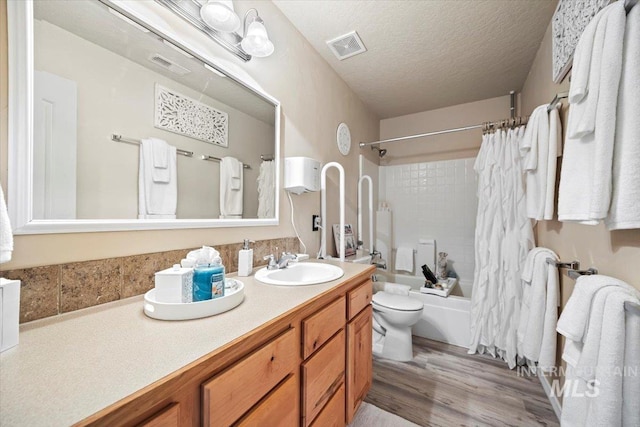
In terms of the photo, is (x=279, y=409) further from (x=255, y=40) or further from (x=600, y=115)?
(x=255, y=40)

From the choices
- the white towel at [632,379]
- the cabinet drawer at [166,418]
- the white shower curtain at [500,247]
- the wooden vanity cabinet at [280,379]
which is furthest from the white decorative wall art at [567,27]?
the cabinet drawer at [166,418]

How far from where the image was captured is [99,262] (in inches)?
31.8

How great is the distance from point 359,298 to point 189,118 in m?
1.21

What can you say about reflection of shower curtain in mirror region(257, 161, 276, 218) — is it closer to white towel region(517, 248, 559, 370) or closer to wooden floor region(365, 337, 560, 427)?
wooden floor region(365, 337, 560, 427)

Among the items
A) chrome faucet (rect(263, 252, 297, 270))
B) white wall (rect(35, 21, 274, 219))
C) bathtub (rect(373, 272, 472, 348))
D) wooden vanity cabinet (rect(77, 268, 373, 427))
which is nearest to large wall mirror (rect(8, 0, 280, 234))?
white wall (rect(35, 21, 274, 219))

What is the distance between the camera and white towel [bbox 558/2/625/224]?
0.78 metres

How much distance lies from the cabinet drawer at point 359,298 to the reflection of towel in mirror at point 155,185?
0.91m

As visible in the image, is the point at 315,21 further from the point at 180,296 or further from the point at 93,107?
the point at 180,296

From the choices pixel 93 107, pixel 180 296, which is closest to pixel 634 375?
pixel 180 296

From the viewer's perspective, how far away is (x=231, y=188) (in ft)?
4.30

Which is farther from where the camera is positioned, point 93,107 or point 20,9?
point 93,107

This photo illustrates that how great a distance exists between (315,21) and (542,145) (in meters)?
1.68

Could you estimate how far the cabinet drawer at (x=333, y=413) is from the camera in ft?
3.26

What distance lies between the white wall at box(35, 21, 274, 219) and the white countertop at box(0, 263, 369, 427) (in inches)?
13.6
